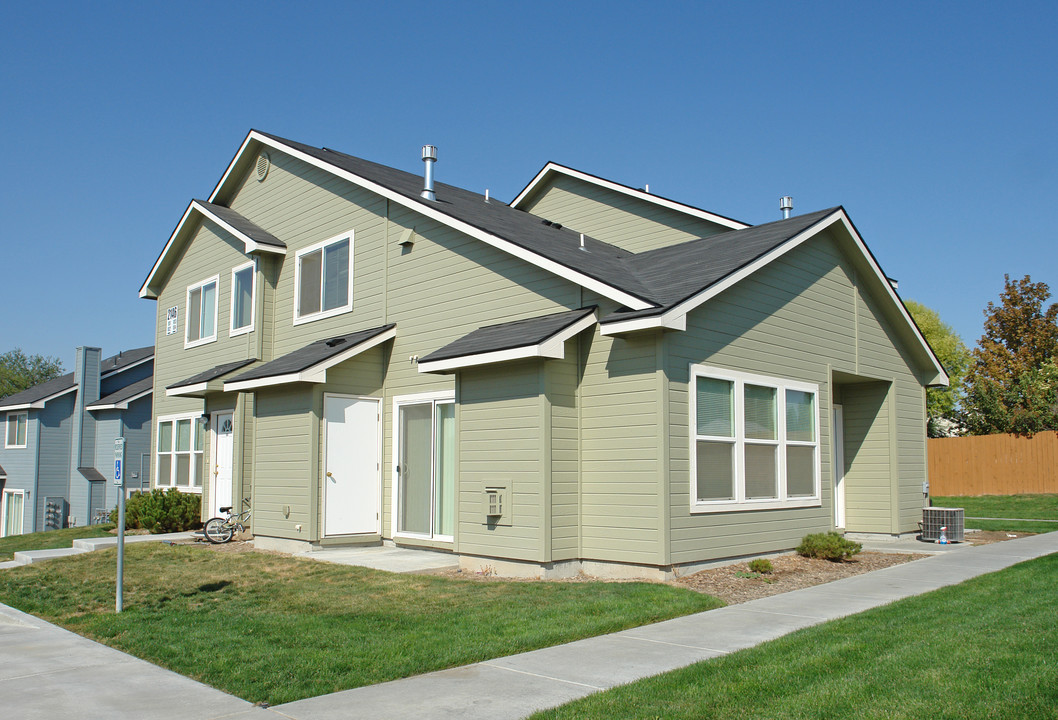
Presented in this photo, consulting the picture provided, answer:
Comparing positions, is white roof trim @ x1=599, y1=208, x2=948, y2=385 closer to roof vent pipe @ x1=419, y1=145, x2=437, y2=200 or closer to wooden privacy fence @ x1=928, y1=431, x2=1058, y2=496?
roof vent pipe @ x1=419, y1=145, x2=437, y2=200

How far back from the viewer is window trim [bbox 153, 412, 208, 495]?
754 inches

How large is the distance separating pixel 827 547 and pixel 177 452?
14725mm

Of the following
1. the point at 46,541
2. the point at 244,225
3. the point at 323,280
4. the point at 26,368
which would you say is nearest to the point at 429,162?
the point at 323,280

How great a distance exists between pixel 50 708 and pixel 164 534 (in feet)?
39.9

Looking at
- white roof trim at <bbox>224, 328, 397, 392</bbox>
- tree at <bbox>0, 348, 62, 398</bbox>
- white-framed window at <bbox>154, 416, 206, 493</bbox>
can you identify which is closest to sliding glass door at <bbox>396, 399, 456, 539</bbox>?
white roof trim at <bbox>224, 328, 397, 392</bbox>

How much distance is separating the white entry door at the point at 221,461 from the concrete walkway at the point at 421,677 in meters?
8.67

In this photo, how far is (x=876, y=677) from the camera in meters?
5.82

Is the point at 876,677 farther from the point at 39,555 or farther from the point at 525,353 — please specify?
the point at 39,555

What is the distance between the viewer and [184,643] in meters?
7.36

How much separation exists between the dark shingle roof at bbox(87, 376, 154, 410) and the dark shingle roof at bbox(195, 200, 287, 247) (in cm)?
1342

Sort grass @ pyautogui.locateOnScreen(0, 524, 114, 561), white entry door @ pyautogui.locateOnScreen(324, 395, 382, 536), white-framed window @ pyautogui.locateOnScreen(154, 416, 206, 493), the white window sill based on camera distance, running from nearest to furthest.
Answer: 1. the white window sill
2. white entry door @ pyautogui.locateOnScreen(324, 395, 382, 536)
3. grass @ pyautogui.locateOnScreen(0, 524, 114, 561)
4. white-framed window @ pyautogui.locateOnScreen(154, 416, 206, 493)

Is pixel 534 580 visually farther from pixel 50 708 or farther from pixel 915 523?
pixel 915 523

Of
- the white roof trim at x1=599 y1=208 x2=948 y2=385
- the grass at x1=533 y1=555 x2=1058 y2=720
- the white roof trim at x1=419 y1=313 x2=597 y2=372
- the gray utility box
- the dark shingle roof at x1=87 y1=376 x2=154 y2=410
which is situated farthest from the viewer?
the dark shingle roof at x1=87 y1=376 x2=154 y2=410

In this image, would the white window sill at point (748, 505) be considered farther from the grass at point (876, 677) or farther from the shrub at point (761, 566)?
the grass at point (876, 677)
